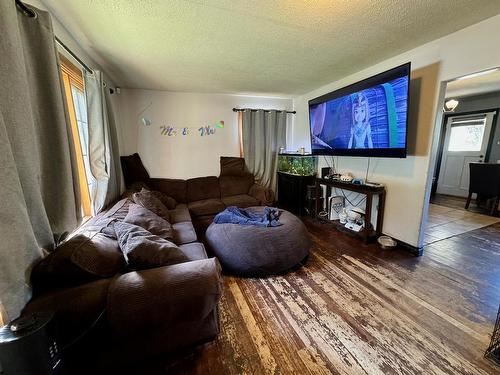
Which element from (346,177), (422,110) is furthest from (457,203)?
(422,110)

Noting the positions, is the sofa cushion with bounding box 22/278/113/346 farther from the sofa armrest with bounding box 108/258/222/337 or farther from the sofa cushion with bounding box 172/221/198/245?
the sofa cushion with bounding box 172/221/198/245

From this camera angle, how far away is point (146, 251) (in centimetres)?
118

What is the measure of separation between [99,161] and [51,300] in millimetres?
1597

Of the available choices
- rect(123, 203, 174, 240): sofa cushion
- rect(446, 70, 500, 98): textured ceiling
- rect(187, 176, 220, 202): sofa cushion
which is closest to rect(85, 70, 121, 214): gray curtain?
rect(123, 203, 174, 240): sofa cushion

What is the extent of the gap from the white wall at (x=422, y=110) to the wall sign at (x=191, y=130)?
2219mm

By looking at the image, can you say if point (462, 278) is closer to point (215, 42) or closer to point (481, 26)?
point (481, 26)

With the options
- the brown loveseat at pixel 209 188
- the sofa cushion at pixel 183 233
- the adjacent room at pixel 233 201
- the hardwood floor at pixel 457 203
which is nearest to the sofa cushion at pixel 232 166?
the brown loveseat at pixel 209 188

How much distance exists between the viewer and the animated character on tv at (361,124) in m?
2.46

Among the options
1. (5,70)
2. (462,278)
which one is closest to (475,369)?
(462,278)

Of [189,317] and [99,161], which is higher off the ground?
[99,161]

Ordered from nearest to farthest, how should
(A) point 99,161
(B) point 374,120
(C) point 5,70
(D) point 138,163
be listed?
(C) point 5,70
(A) point 99,161
(B) point 374,120
(D) point 138,163

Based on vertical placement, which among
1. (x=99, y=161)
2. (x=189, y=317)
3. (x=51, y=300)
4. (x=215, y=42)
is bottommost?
(x=189, y=317)

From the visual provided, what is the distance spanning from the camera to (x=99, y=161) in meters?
2.15

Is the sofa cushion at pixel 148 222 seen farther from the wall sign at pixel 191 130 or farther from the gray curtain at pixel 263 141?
the gray curtain at pixel 263 141
